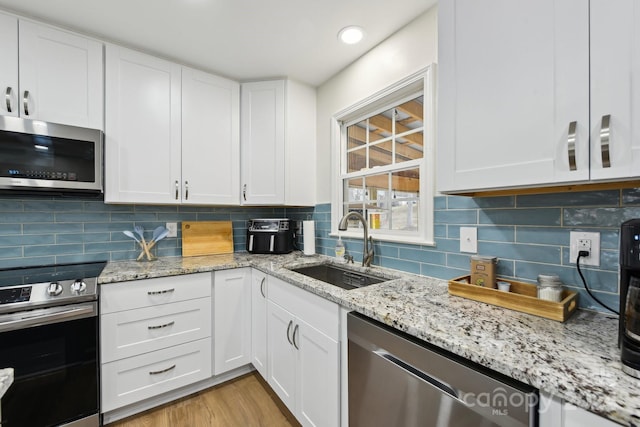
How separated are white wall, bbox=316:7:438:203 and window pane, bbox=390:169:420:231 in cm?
→ 59

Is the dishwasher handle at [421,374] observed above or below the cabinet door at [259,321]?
above

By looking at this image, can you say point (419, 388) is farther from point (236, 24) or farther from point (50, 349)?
point (236, 24)

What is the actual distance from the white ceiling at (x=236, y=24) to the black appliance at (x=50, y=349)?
1.53 metres

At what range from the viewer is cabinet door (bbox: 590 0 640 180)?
0.68 metres

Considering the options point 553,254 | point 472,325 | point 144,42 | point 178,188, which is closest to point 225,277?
point 178,188

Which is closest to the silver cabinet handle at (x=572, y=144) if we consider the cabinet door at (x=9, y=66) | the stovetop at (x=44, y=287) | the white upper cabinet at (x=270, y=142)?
the white upper cabinet at (x=270, y=142)

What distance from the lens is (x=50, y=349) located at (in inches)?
53.6

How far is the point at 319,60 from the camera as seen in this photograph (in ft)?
6.59

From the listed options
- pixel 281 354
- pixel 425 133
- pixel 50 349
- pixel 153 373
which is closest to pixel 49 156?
pixel 50 349

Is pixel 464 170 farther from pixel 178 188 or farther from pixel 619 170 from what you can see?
pixel 178 188

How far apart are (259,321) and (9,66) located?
211cm

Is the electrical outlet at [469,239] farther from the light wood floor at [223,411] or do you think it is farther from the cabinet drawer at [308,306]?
the light wood floor at [223,411]

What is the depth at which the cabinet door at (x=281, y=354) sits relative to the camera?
1.53 metres

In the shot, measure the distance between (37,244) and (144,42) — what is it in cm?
153
